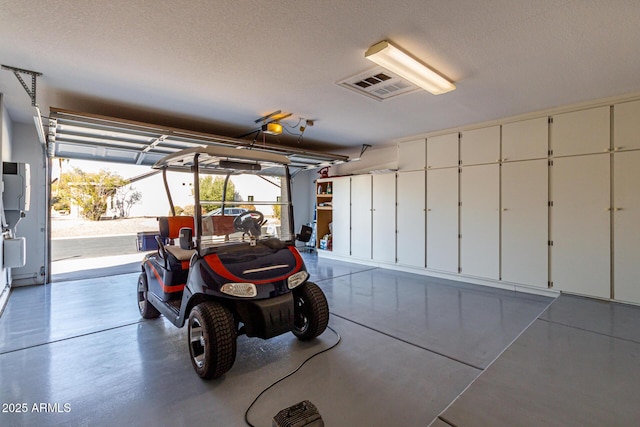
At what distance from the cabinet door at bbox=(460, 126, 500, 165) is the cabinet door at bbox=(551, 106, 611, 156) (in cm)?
78

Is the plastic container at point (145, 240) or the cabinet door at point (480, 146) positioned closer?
the plastic container at point (145, 240)

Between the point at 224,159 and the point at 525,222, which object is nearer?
the point at 224,159

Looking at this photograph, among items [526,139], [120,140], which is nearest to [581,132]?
[526,139]

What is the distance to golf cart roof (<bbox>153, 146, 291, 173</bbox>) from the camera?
268 centimetres

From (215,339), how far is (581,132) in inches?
214

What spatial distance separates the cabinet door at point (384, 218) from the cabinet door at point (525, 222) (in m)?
2.15

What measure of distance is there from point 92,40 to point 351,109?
3.07 meters

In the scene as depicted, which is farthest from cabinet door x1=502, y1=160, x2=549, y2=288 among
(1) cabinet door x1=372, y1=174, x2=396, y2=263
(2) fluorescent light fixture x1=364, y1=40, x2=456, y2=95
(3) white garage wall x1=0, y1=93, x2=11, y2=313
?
(3) white garage wall x1=0, y1=93, x2=11, y2=313

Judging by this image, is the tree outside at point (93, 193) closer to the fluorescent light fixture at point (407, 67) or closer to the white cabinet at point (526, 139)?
the fluorescent light fixture at point (407, 67)

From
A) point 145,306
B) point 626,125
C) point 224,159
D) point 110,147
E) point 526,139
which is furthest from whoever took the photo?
point 110,147

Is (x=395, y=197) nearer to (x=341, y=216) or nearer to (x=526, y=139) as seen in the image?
(x=341, y=216)

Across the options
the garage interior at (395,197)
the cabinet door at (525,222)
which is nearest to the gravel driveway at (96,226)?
the garage interior at (395,197)

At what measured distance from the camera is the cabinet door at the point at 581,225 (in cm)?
417

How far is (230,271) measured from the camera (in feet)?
8.10
